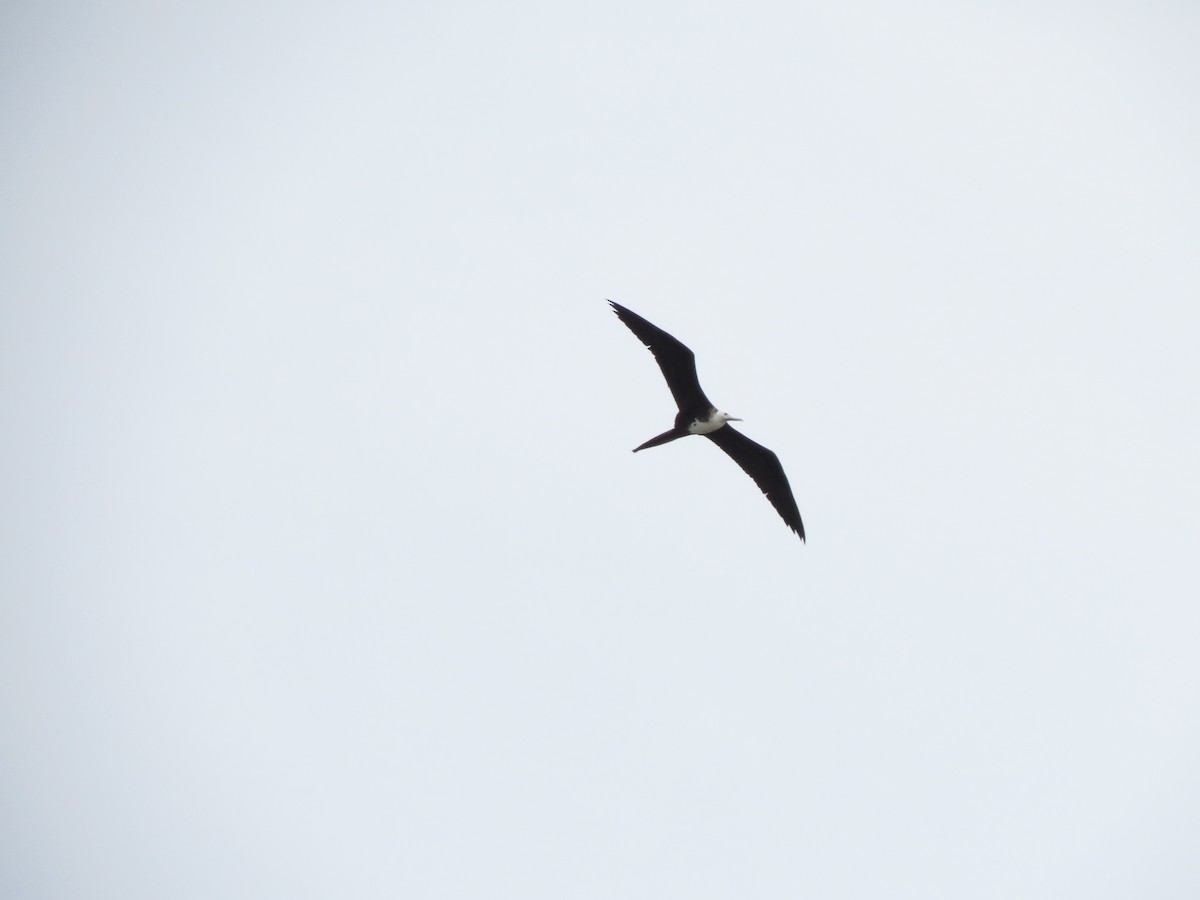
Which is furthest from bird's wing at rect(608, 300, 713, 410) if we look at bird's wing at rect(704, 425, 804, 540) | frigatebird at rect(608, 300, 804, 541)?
bird's wing at rect(704, 425, 804, 540)

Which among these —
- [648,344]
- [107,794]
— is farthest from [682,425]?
[107,794]

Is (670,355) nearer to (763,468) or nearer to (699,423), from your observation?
(699,423)

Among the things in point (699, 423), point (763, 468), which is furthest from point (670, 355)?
point (763, 468)

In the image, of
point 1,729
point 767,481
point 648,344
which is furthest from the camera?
point 1,729

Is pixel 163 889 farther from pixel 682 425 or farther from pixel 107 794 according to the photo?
pixel 682 425

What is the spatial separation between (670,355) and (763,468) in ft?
8.86

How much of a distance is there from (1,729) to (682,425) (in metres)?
215

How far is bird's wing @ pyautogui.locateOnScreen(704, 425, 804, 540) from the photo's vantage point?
16.5 meters

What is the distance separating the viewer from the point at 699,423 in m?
16.0

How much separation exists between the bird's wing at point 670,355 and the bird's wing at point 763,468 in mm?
1010

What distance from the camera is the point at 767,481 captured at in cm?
1706

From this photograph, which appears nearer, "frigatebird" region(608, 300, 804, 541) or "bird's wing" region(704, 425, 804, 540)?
"frigatebird" region(608, 300, 804, 541)

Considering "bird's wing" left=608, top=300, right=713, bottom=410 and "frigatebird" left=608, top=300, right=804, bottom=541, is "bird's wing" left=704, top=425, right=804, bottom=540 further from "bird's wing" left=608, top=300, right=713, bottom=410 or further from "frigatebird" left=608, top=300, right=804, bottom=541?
"bird's wing" left=608, top=300, right=713, bottom=410

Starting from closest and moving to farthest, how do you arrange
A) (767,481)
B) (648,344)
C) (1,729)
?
(648,344) < (767,481) < (1,729)
